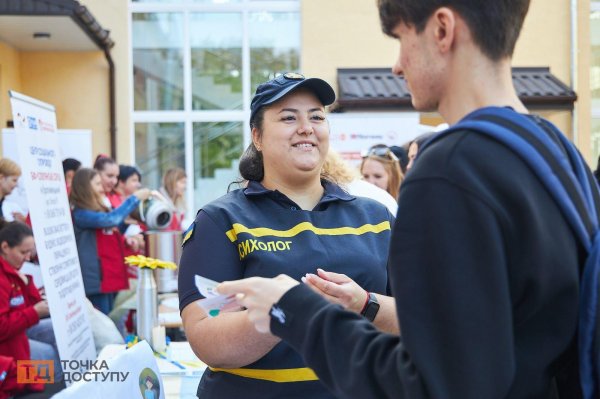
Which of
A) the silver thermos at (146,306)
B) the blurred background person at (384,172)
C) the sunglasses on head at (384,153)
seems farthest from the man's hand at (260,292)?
the sunglasses on head at (384,153)

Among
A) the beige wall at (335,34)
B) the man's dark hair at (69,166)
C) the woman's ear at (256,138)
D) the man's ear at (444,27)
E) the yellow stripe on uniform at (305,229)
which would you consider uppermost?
the beige wall at (335,34)

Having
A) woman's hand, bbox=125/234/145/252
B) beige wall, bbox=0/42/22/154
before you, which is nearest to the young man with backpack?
woman's hand, bbox=125/234/145/252

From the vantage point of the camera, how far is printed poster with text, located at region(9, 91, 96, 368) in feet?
14.0

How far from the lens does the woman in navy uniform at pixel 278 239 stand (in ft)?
6.03

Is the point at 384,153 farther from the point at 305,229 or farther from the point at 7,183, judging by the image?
the point at 7,183

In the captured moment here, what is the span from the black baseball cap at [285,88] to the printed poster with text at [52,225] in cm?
248

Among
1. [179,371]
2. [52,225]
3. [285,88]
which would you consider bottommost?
[179,371]

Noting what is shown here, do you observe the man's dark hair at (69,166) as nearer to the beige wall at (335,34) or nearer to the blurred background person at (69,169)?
the blurred background person at (69,169)

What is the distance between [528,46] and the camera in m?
11.7

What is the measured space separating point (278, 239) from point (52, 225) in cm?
303

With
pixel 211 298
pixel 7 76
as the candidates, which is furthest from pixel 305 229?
pixel 7 76

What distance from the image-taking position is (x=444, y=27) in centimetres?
108

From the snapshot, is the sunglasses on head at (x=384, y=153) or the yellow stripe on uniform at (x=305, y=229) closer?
the yellow stripe on uniform at (x=305, y=229)

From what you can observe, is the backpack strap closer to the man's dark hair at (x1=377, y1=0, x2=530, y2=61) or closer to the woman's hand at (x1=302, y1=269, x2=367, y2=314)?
the man's dark hair at (x1=377, y1=0, x2=530, y2=61)
